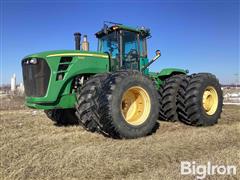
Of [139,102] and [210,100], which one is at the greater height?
[139,102]

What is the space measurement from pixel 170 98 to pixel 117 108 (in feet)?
7.90

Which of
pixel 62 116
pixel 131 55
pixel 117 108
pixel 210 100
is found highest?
pixel 131 55

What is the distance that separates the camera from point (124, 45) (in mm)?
7672

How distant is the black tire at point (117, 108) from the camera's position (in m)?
5.57

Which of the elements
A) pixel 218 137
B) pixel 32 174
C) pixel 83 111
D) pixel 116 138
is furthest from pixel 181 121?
pixel 32 174

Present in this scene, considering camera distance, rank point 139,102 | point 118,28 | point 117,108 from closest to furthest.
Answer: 1. point 117,108
2. point 139,102
3. point 118,28

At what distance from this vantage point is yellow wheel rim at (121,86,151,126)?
6.31 metres

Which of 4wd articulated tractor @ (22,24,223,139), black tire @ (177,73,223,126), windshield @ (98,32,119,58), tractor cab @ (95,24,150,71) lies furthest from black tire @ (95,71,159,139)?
windshield @ (98,32,119,58)

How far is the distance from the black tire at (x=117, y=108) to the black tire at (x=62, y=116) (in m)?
2.44

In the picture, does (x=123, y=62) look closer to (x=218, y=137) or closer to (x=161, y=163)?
(x=218, y=137)

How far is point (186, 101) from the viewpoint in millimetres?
7383

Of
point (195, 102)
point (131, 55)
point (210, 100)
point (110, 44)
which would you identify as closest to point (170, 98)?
point (195, 102)

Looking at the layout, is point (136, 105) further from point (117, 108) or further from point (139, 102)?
point (117, 108)

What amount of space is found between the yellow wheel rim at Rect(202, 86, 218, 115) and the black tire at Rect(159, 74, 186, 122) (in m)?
0.83
